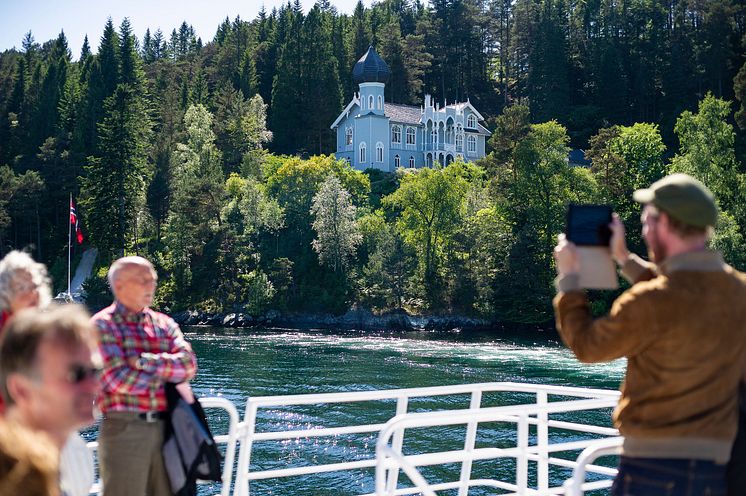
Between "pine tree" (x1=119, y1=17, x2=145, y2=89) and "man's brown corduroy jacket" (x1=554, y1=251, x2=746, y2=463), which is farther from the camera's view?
"pine tree" (x1=119, y1=17, x2=145, y2=89)

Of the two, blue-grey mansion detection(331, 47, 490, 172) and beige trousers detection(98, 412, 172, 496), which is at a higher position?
blue-grey mansion detection(331, 47, 490, 172)

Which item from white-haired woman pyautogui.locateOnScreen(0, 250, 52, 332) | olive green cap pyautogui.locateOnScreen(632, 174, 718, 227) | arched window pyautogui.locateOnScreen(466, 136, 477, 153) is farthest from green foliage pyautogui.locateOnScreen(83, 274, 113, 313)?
olive green cap pyautogui.locateOnScreen(632, 174, 718, 227)

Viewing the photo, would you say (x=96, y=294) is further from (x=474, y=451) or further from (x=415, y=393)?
(x=474, y=451)

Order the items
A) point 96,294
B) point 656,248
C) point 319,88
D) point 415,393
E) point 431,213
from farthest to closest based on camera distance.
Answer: point 319,88, point 96,294, point 431,213, point 415,393, point 656,248

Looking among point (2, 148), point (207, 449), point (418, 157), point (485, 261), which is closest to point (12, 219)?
point (2, 148)

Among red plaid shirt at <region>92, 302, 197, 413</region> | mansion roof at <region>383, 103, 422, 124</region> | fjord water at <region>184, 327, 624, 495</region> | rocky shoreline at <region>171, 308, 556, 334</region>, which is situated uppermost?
mansion roof at <region>383, 103, 422, 124</region>

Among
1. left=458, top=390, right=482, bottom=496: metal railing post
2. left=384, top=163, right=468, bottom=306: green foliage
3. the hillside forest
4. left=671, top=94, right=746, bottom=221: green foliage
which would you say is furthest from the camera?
left=384, top=163, right=468, bottom=306: green foliage

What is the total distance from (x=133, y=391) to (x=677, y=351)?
276cm

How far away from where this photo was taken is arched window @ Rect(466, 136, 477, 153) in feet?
294

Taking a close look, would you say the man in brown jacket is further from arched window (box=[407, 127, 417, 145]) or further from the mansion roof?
arched window (box=[407, 127, 417, 145])

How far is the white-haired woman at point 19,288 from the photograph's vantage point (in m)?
4.35

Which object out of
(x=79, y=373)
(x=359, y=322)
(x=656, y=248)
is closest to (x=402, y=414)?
(x=656, y=248)

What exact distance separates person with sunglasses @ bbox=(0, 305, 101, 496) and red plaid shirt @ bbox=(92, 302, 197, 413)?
2.66 metres

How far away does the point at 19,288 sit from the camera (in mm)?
4344
